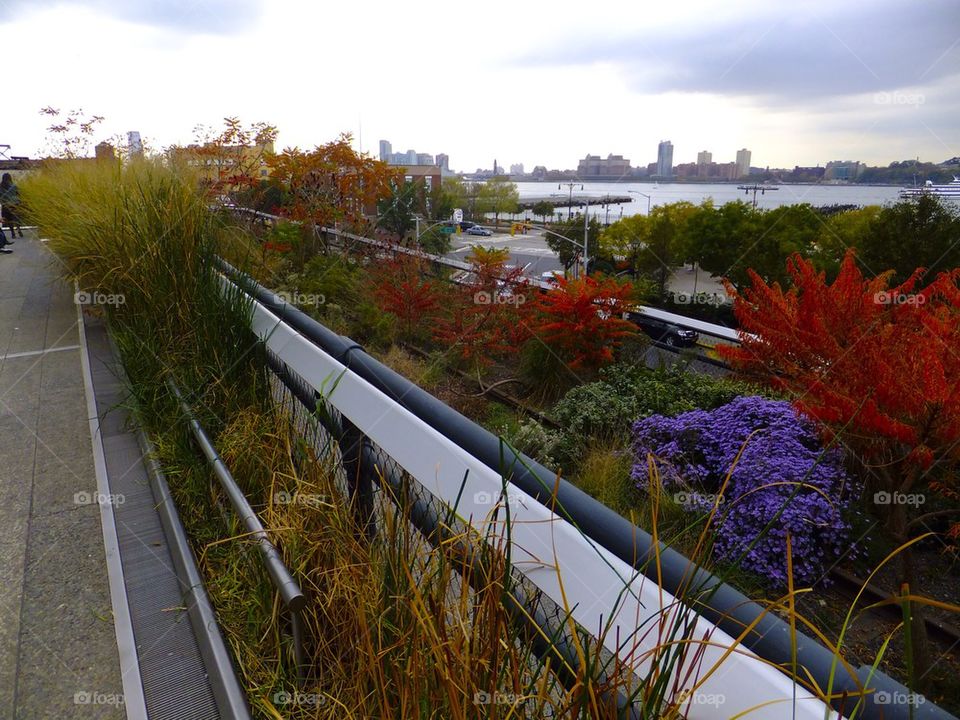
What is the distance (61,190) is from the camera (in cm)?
593

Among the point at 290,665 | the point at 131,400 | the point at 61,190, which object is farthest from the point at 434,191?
the point at 290,665

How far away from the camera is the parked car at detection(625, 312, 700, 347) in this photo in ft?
31.9

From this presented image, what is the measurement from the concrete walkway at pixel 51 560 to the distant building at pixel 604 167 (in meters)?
20.3

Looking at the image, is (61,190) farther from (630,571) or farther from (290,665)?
(630,571)

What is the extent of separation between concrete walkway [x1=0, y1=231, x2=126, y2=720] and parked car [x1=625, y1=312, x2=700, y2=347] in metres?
7.53

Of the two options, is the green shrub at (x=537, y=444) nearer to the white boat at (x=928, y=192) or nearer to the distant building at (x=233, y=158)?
the distant building at (x=233, y=158)

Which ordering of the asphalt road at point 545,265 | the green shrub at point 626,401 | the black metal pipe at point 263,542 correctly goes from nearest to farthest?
the black metal pipe at point 263,542 < the green shrub at point 626,401 < the asphalt road at point 545,265

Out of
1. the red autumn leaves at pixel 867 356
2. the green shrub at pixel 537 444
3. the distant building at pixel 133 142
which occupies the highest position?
the distant building at pixel 133 142

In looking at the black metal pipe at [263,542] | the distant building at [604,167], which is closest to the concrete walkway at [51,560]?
the black metal pipe at [263,542]

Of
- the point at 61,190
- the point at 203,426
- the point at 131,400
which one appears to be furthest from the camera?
→ the point at 61,190

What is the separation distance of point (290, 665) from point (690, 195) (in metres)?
35.0

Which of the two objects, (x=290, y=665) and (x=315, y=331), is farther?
(x=315, y=331)

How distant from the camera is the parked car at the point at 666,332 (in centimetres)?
972

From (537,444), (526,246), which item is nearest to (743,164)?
(537,444)
